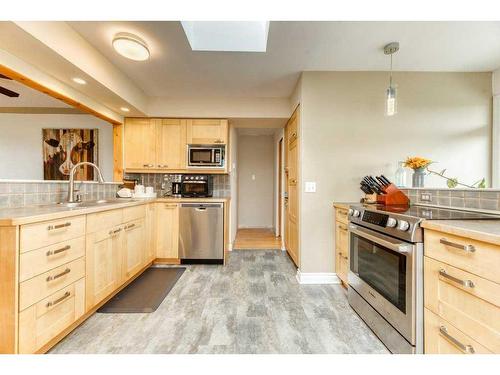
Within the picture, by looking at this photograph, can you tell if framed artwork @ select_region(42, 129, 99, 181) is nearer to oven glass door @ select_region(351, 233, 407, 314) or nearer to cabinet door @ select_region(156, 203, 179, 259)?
cabinet door @ select_region(156, 203, 179, 259)

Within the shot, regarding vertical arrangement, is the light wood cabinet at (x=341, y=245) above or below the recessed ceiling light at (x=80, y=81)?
below

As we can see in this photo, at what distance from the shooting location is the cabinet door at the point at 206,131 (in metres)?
3.24

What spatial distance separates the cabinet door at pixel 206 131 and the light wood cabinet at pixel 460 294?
106 inches

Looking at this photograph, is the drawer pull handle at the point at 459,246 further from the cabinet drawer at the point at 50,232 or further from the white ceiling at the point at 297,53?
the cabinet drawer at the point at 50,232

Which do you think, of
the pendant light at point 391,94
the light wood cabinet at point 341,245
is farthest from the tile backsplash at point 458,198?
the pendant light at point 391,94

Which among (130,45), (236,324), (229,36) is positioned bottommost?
(236,324)

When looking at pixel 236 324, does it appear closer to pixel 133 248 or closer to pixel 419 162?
pixel 133 248

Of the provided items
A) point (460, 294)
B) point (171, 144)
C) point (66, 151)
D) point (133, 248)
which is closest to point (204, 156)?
point (171, 144)

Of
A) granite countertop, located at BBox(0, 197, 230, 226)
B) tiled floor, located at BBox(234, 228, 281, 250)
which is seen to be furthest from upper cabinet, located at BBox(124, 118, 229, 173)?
tiled floor, located at BBox(234, 228, 281, 250)

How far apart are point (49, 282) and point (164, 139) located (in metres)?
2.31

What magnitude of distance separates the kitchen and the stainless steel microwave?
2 centimetres

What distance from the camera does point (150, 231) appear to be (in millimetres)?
2822
